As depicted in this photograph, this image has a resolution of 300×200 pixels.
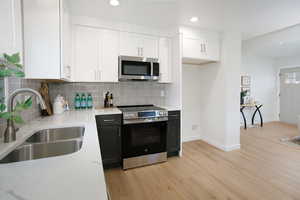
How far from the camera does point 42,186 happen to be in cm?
57

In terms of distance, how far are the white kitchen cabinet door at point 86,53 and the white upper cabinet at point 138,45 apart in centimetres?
42

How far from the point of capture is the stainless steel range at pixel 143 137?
235 centimetres

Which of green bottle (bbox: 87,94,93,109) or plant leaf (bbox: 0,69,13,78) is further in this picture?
green bottle (bbox: 87,94,93,109)

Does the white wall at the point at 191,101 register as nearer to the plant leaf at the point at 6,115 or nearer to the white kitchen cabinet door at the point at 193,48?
the white kitchen cabinet door at the point at 193,48

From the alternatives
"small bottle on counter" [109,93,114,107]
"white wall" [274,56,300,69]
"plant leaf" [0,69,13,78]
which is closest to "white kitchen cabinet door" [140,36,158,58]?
"small bottle on counter" [109,93,114,107]

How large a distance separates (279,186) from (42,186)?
2.63 m

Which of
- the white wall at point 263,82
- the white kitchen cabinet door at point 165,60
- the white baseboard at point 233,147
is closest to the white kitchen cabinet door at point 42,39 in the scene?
the white kitchen cabinet door at point 165,60

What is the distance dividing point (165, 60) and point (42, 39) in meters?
1.99

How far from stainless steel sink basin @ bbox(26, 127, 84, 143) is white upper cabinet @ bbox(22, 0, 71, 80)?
1.91 feet

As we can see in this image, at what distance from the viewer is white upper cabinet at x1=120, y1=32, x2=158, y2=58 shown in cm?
263

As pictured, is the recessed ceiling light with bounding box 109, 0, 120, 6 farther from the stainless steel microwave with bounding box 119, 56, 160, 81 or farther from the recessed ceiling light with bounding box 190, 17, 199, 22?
the recessed ceiling light with bounding box 190, 17, 199, 22

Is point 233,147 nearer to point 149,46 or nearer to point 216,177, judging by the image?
point 216,177

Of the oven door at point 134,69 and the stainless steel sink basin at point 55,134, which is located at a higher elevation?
the oven door at point 134,69

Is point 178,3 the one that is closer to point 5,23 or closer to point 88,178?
point 5,23
